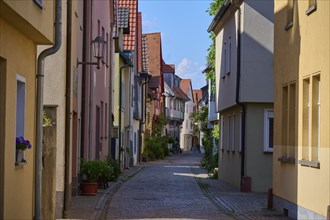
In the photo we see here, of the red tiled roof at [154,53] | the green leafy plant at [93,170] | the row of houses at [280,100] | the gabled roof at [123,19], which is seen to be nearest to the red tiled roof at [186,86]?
the red tiled roof at [154,53]

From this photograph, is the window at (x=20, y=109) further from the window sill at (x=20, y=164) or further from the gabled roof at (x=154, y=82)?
the gabled roof at (x=154, y=82)

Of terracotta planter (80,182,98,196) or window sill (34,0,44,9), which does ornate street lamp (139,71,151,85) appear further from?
window sill (34,0,44,9)

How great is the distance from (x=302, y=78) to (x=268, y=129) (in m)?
10.2

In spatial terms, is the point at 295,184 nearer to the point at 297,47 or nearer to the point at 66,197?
the point at 297,47

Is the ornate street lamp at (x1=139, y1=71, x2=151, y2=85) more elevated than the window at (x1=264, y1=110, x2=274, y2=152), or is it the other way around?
the ornate street lamp at (x1=139, y1=71, x2=151, y2=85)

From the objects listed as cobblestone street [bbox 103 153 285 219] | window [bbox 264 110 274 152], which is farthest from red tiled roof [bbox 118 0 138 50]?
window [bbox 264 110 274 152]

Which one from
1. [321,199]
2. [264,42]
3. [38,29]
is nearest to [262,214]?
[321,199]

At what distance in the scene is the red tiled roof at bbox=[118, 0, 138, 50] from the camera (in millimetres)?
45250

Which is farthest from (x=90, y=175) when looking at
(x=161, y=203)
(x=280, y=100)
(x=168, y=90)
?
(x=168, y=90)

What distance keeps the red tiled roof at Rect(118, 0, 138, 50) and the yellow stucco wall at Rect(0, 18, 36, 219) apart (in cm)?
3227

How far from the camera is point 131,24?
46594 millimetres

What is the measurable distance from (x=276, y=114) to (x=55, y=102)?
17.6 feet

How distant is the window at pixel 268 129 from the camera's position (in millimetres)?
25078

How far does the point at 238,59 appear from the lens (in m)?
25.3
